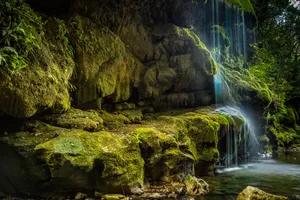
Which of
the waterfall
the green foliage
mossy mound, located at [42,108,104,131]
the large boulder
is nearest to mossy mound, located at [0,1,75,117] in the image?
the green foliage

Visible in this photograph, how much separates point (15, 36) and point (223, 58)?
14295mm

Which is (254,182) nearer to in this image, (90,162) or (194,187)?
(194,187)

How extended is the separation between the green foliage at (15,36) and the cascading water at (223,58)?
843cm

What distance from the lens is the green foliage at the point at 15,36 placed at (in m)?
5.07

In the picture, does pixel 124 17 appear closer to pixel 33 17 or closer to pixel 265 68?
pixel 33 17

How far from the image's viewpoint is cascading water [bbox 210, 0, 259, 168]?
11821 millimetres

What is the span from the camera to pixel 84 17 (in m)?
8.31

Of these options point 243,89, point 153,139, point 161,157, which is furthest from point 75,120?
point 243,89

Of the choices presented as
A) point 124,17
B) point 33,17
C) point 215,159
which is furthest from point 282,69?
point 33,17

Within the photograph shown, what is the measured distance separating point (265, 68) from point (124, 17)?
1496 centimetres

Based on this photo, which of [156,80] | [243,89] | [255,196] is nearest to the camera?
[255,196]

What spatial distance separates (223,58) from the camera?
17594 millimetres

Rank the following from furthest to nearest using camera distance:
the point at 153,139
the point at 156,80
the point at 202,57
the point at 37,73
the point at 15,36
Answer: the point at 202,57 < the point at 156,80 < the point at 153,139 < the point at 37,73 < the point at 15,36

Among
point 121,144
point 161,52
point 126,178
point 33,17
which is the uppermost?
point 161,52
